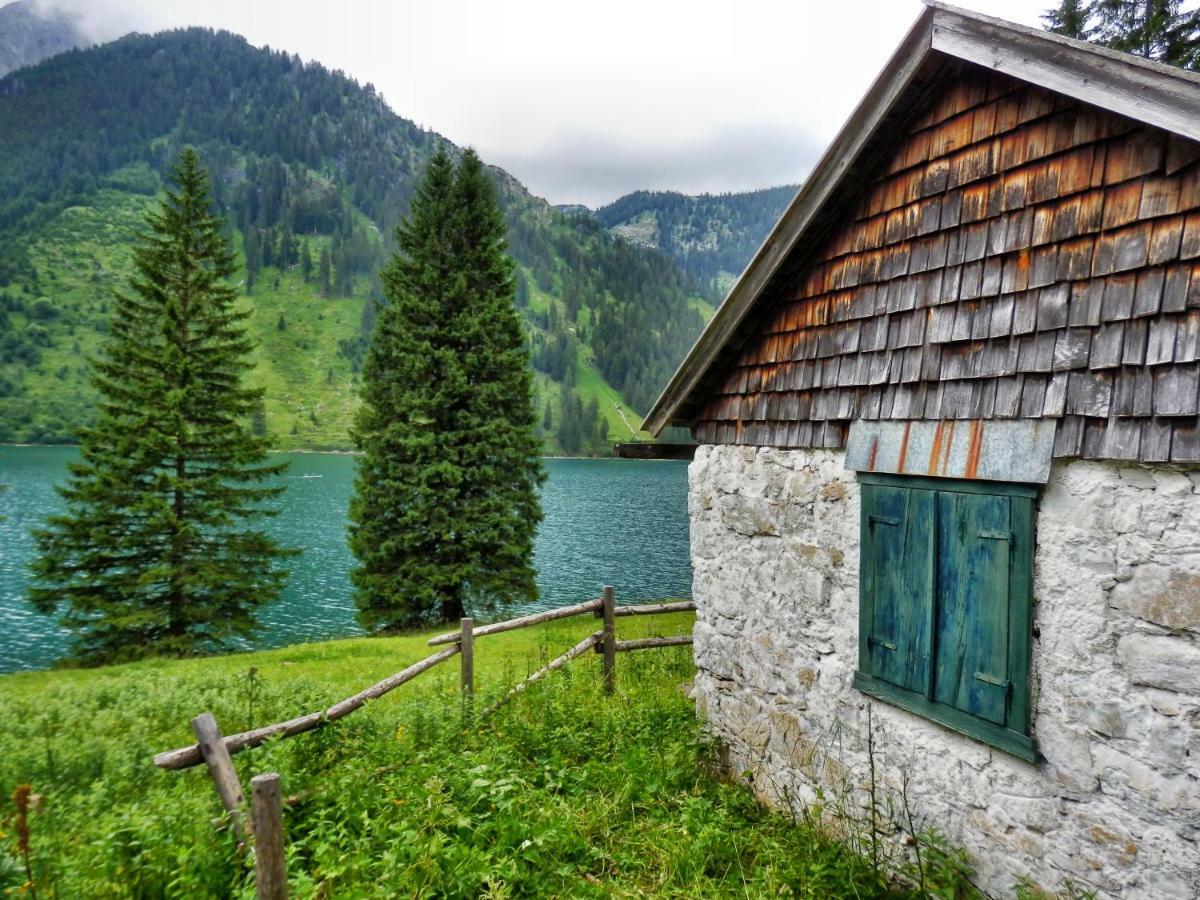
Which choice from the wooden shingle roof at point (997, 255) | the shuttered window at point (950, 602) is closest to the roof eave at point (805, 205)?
the wooden shingle roof at point (997, 255)

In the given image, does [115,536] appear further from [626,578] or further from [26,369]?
[26,369]

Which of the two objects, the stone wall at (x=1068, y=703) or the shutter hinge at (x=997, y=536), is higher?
the shutter hinge at (x=997, y=536)

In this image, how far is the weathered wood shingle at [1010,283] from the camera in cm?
348

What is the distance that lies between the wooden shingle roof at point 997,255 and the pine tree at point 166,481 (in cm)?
1750

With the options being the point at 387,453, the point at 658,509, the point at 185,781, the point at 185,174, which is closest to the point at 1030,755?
the point at 185,781

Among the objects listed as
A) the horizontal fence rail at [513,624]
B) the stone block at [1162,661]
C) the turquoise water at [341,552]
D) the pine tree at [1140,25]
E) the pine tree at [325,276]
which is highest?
the pine tree at [325,276]

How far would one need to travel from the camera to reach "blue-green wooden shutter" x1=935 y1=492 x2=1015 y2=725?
163 inches

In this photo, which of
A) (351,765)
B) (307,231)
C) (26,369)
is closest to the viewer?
(351,765)

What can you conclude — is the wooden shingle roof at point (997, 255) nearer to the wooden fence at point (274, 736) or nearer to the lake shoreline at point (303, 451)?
the wooden fence at point (274, 736)

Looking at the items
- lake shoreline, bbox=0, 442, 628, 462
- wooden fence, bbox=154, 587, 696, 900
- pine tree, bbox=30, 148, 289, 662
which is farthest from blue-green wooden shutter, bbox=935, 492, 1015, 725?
lake shoreline, bbox=0, 442, 628, 462

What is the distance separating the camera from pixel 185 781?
577cm

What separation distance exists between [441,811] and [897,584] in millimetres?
3952

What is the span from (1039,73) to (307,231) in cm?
20677

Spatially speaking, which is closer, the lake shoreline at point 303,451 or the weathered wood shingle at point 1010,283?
the weathered wood shingle at point 1010,283
